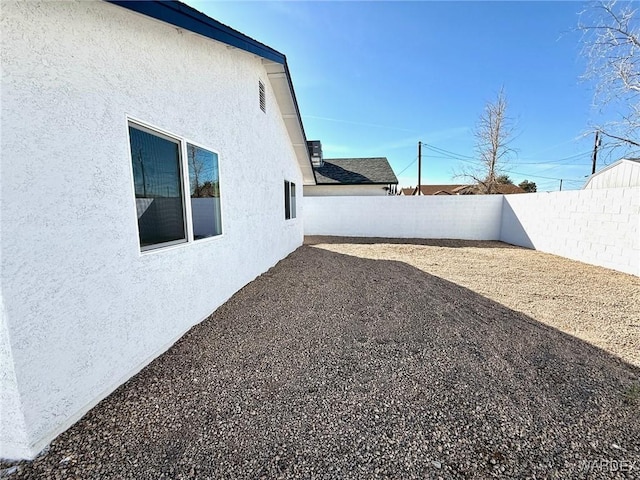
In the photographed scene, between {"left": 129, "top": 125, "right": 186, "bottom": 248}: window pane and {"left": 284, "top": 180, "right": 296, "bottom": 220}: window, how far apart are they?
488 centimetres

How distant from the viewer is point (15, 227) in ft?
4.93

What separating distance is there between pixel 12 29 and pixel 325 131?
16.3 m

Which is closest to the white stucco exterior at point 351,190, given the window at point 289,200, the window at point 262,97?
the window at point 289,200

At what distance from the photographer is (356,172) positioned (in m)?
17.7

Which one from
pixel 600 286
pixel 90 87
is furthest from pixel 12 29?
pixel 600 286

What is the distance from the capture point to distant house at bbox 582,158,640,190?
7934 millimetres

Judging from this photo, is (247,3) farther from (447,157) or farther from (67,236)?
(447,157)

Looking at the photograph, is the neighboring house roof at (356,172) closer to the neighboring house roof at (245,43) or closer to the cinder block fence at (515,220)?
the cinder block fence at (515,220)

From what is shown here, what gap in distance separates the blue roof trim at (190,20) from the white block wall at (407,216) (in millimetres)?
9171

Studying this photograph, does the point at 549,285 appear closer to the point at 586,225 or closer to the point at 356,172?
the point at 586,225

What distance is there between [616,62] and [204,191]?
974 centimetres

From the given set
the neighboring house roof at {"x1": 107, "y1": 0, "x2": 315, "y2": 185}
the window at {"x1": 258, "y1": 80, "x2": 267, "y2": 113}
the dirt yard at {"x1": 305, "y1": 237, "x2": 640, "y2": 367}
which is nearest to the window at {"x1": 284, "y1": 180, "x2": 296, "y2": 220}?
the neighboring house roof at {"x1": 107, "y1": 0, "x2": 315, "y2": 185}

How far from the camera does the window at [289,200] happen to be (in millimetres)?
8062

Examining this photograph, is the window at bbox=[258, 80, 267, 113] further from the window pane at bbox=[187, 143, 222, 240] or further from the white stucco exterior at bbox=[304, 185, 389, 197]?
the white stucco exterior at bbox=[304, 185, 389, 197]
